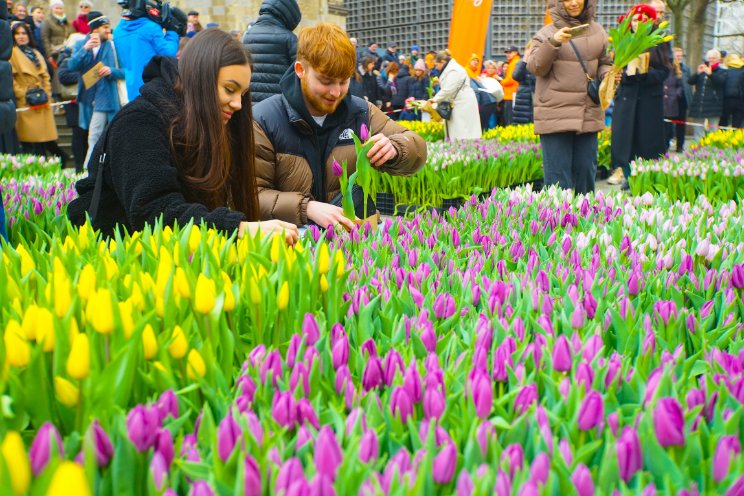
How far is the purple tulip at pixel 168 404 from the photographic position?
48.9 inches

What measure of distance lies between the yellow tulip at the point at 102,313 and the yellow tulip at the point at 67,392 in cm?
14

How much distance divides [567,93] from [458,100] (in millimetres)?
4519

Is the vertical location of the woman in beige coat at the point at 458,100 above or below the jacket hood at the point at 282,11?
below

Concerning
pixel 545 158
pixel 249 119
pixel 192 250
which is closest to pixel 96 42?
pixel 545 158

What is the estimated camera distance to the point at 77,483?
2.64ft

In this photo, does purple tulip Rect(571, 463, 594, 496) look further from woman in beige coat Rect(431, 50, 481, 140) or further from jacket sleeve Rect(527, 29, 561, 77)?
woman in beige coat Rect(431, 50, 481, 140)

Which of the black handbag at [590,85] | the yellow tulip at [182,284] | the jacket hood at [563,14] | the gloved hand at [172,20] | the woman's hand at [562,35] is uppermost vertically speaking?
the gloved hand at [172,20]

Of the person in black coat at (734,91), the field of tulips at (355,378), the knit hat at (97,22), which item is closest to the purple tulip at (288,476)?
the field of tulips at (355,378)

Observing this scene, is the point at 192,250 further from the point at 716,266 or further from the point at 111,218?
the point at 716,266

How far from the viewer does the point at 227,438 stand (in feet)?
3.63

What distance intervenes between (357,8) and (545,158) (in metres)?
29.8

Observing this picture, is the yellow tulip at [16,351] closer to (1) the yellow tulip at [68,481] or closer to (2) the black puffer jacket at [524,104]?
(1) the yellow tulip at [68,481]

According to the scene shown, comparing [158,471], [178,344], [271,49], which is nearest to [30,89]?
[271,49]

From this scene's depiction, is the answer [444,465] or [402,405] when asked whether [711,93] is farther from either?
[444,465]
